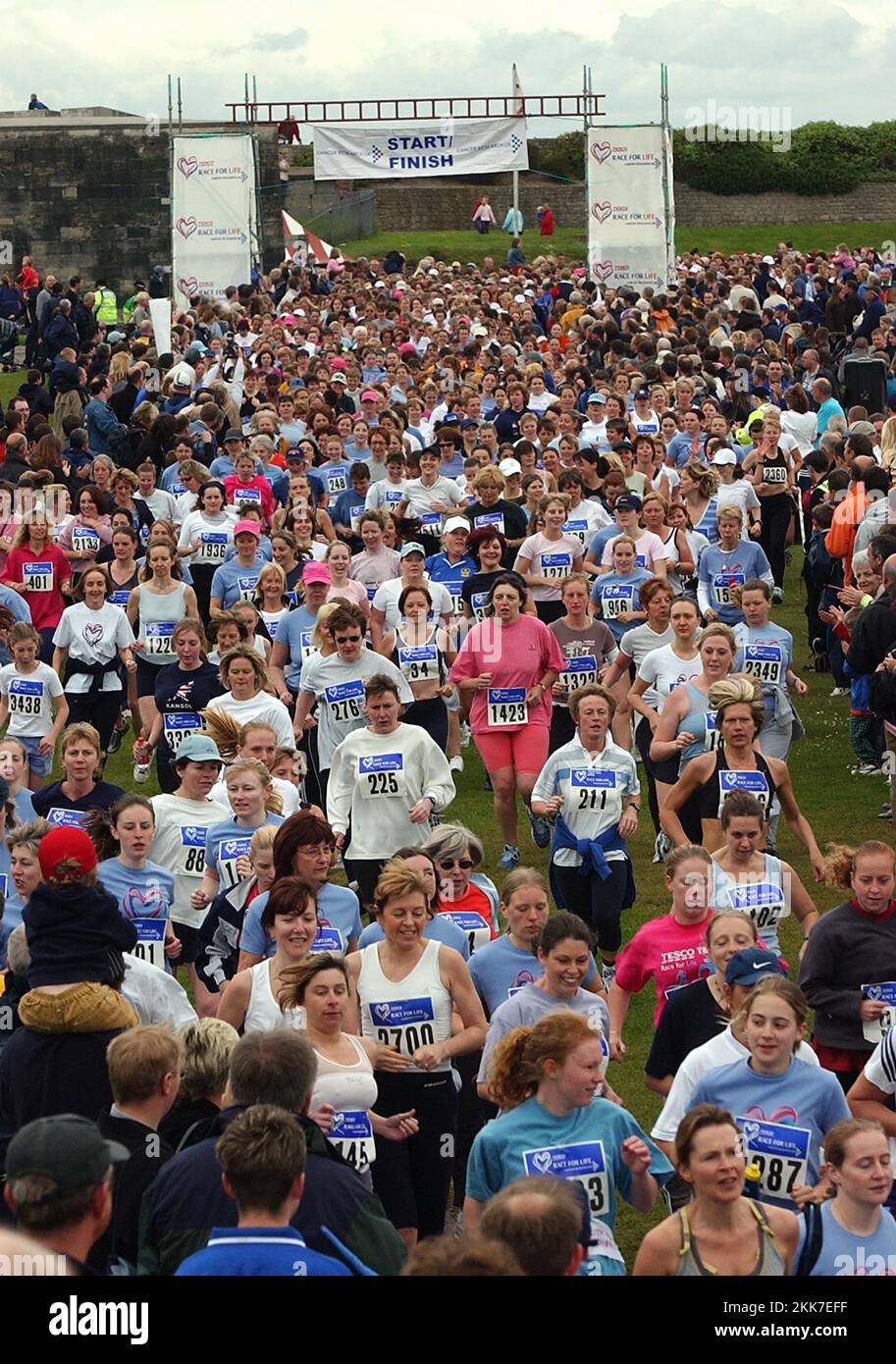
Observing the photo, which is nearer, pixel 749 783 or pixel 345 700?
pixel 749 783

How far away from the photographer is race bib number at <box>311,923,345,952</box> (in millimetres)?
7973

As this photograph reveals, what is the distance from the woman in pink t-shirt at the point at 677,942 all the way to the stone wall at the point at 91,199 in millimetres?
43161

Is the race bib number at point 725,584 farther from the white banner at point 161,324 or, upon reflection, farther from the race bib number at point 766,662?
the white banner at point 161,324

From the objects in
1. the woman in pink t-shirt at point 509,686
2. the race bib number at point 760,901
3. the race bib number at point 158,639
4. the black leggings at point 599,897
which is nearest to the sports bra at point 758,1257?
the race bib number at point 760,901

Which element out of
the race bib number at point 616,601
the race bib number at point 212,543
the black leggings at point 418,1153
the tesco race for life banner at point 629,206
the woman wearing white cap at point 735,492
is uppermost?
the tesco race for life banner at point 629,206

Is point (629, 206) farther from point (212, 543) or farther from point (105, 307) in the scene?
point (212, 543)

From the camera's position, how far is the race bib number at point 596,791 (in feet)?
33.8

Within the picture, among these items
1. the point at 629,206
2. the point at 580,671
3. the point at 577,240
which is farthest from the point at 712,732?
the point at 577,240

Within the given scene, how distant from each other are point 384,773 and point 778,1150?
4.03 m

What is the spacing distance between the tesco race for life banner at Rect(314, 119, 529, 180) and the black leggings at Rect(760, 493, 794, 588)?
68.7 feet

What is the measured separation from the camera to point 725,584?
1420 cm

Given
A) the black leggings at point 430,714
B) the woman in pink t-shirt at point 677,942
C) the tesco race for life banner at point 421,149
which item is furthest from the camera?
the tesco race for life banner at point 421,149

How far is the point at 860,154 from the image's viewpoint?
6594 cm

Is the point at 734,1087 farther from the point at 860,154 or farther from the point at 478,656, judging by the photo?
the point at 860,154
